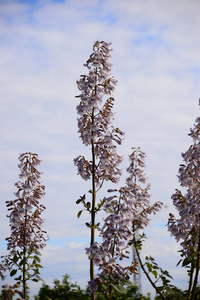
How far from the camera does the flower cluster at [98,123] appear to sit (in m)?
6.88

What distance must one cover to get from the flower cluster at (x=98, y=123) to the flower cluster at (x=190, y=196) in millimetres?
1046

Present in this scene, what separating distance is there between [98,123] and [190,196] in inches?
73.3

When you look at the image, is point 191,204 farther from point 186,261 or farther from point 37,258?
point 37,258

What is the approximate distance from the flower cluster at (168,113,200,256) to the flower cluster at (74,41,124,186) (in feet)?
3.43

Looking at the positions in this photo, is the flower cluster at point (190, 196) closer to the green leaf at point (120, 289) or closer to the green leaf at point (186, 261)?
the green leaf at point (186, 261)

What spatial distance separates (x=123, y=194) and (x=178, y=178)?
59.7 inches

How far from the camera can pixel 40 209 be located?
8102 millimetres

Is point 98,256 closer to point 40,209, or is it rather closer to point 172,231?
point 172,231

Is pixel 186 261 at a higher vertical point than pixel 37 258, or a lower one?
lower

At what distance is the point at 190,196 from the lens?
6996 mm

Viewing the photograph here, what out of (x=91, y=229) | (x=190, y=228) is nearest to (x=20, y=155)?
(x=91, y=229)

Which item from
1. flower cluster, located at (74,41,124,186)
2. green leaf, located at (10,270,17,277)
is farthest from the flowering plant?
green leaf, located at (10,270,17,277)

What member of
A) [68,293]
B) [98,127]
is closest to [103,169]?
[98,127]

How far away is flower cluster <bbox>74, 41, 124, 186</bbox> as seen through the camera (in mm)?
6879
